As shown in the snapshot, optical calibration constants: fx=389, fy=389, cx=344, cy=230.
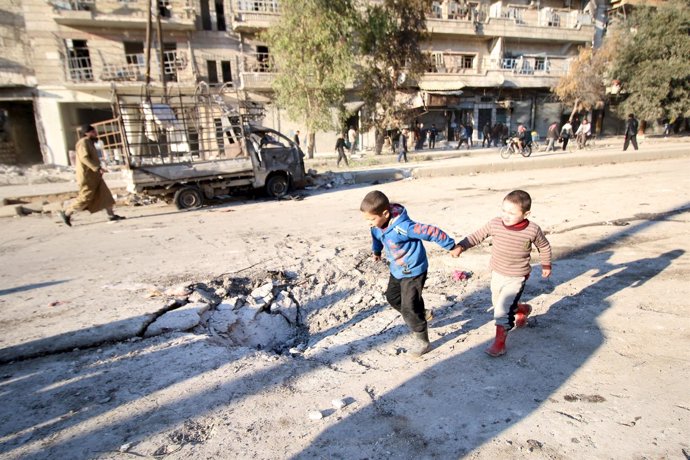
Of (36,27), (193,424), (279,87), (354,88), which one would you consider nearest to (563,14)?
(354,88)

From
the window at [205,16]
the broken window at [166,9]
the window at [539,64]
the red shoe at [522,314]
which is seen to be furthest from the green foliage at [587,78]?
the red shoe at [522,314]

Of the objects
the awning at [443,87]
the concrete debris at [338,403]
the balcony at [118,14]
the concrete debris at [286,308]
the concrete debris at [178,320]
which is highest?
the balcony at [118,14]

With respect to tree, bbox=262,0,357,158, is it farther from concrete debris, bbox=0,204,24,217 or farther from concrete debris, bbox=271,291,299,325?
concrete debris, bbox=271,291,299,325

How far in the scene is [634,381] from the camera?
2.37 metres

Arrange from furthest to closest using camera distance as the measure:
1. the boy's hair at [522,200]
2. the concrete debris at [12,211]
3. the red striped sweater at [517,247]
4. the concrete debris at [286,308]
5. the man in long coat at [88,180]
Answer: the concrete debris at [12,211], the man in long coat at [88,180], the concrete debris at [286,308], the red striped sweater at [517,247], the boy's hair at [522,200]

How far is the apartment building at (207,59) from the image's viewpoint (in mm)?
19891

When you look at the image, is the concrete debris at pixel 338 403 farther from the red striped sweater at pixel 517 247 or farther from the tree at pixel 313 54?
the tree at pixel 313 54

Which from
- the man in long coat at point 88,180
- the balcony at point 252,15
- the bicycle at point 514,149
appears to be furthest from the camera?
the balcony at point 252,15

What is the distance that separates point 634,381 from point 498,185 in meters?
8.33

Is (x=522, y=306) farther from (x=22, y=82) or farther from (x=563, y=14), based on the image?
(x=563, y=14)

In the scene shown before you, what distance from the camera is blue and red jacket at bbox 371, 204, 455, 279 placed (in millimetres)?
2670

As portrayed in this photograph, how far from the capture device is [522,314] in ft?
10.1

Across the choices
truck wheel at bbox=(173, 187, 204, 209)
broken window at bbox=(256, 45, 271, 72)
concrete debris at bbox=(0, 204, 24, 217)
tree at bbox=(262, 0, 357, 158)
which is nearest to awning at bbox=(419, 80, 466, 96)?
broken window at bbox=(256, 45, 271, 72)

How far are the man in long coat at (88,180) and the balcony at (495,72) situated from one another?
71.5ft
